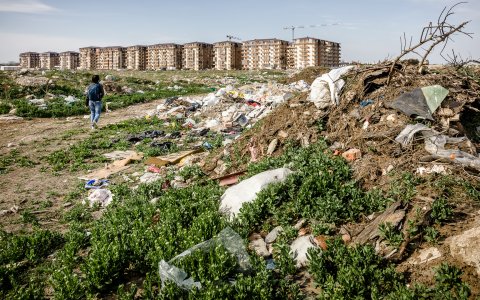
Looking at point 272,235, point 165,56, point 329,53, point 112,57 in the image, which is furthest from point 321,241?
point 112,57

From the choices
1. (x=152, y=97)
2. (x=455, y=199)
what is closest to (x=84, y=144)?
(x=455, y=199)

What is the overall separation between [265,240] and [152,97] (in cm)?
1587

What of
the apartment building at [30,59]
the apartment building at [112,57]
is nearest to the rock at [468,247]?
the apartment building at [112,57]

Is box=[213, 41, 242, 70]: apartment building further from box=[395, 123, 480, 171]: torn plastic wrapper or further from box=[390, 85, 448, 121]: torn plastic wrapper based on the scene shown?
box=[395, 123, 480, 171]: torn plastic wrapper

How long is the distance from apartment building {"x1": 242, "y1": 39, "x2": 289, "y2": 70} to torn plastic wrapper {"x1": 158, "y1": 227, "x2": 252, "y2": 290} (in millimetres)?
81292

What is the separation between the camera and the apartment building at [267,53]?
82.6 meters

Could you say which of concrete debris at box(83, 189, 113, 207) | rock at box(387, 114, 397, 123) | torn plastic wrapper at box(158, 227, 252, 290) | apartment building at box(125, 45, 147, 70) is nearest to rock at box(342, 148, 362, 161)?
rock at box(387, 114, 397, 123)

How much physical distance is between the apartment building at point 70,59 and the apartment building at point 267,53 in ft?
194

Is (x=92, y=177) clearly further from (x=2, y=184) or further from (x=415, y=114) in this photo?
(x=415, y=114)

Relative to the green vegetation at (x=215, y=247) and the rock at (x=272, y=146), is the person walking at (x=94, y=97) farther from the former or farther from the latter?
the rock at (x=272, y=146)

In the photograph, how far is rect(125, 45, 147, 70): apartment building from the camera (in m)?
94.4

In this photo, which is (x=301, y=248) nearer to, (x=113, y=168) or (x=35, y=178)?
(x=113, y=168)

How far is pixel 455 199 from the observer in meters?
3.49

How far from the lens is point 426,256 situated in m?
2.98
